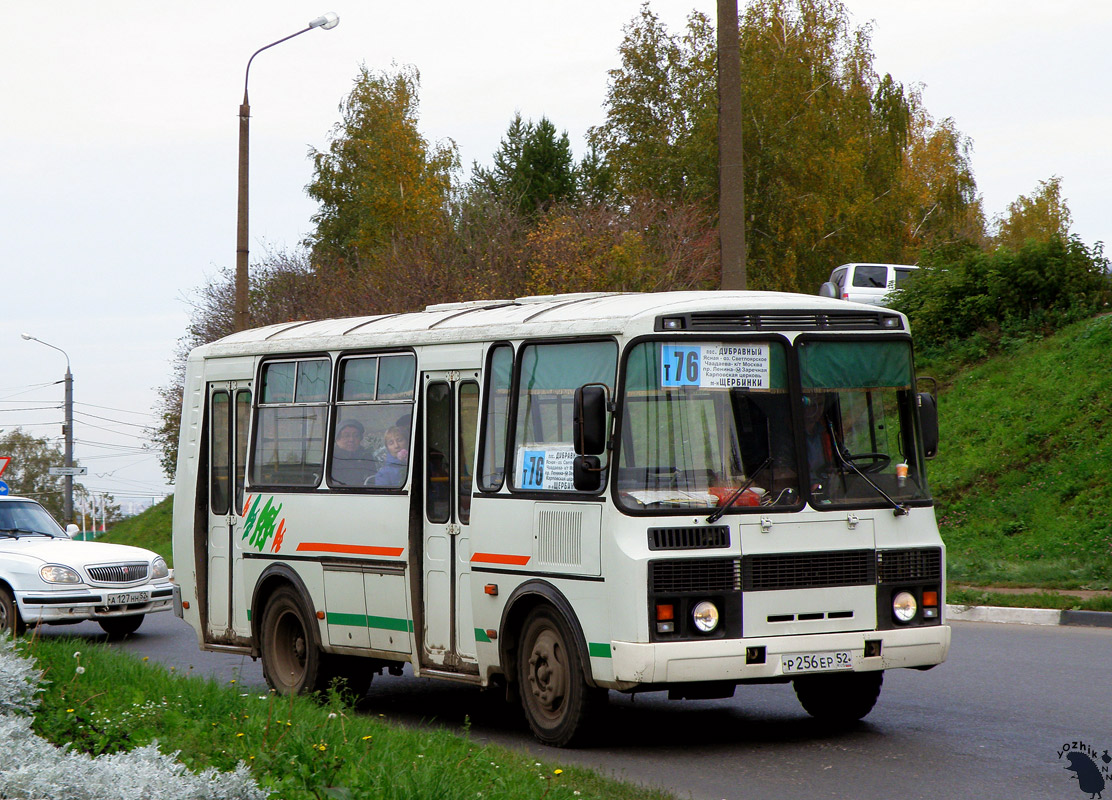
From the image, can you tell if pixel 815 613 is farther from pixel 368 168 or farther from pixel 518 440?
pixel 368 168

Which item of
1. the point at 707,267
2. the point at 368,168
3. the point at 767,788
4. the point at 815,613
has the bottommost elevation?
the point at 767,788

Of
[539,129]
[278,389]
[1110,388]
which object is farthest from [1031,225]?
[278,389]

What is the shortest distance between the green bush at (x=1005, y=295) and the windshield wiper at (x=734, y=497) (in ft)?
62.2

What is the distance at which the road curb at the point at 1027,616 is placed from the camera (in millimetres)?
14492

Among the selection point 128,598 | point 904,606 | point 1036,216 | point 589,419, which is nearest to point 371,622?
point 589,419

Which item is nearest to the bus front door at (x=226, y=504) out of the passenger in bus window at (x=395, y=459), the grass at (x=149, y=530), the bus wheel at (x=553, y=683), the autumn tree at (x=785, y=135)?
the passenger in bus window at (x=395, y=459)

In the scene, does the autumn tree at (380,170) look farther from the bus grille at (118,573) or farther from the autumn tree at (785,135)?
the bus grille at (118,573)

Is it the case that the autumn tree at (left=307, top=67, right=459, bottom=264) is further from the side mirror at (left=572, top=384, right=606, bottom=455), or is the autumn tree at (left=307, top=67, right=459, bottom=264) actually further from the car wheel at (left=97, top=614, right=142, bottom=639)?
the side mirror at (left=572, top=384, right=606, bottom=455)

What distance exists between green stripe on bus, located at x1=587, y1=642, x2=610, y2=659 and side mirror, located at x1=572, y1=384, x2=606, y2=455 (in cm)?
109

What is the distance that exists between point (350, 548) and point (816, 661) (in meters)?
3.80

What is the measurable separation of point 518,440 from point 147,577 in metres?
9.18

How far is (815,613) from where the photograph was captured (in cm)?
849

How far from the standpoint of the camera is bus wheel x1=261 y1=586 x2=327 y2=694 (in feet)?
37.3

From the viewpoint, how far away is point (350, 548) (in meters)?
10.7
